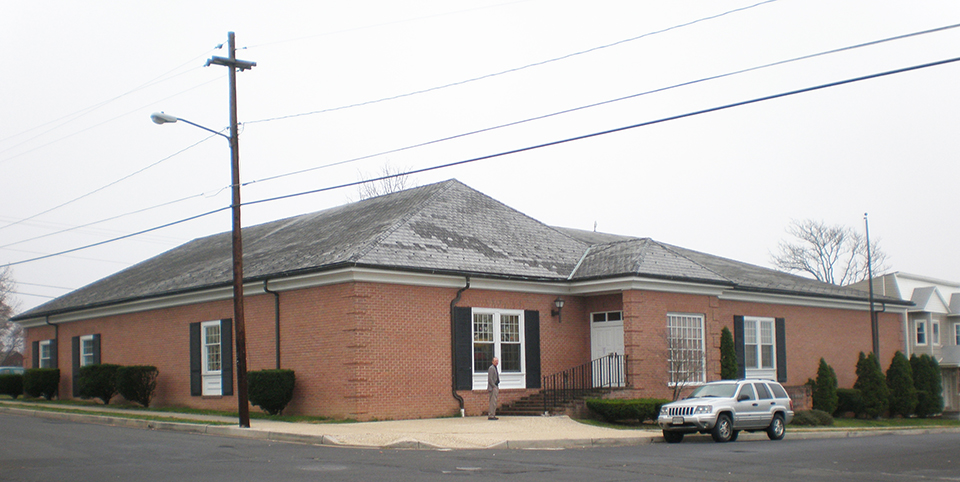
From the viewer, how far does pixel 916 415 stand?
36.7 m

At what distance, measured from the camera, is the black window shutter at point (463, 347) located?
76.2 feet

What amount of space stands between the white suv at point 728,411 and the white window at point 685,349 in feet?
11.4

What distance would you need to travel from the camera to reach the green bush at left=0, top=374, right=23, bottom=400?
3681cm

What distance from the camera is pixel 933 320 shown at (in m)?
44.4

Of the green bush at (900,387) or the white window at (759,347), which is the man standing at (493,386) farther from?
the green bush at (900,387)

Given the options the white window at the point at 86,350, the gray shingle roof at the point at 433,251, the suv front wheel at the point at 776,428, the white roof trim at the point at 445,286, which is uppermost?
the gray shingle roof at the point at 433,251

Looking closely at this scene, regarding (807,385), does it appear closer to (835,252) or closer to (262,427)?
(262,427)

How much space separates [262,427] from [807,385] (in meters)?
20.1

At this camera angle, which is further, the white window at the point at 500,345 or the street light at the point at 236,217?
the white window at the point at 500,345

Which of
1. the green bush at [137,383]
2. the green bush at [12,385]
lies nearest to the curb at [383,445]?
the green bush at [137,383]

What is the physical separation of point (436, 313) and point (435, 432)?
5.18 meters

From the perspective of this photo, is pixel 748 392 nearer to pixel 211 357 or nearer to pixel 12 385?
pixel 211 357

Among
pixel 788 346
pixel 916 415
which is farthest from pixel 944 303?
pixel 788 346

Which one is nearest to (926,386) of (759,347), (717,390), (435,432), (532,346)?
(759,347)
